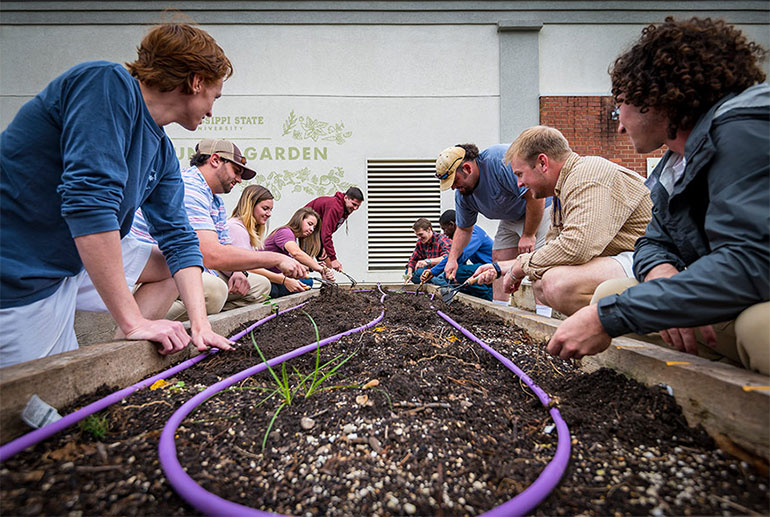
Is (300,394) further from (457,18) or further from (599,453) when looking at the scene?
(457,18)

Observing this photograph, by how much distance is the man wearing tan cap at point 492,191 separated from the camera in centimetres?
338

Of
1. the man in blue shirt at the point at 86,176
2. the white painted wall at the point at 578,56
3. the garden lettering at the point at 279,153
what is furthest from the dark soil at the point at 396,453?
the white painted wall at the point at 578,56

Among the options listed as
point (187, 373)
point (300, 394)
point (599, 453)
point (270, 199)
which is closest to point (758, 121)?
point (599, 453)

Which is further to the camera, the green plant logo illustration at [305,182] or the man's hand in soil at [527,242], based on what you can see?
the green plant logo illustration at [305,182]

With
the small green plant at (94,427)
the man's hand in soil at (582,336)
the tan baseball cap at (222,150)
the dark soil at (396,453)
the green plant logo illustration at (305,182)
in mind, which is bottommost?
the dark soil at (396,453)

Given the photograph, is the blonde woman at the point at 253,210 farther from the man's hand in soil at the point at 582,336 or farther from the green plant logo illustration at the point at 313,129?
the man's hand in soil at the point at 582,336

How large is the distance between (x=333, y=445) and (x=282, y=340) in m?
1.03

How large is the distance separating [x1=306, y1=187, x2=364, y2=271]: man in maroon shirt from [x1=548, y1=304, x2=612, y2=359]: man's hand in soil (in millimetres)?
4015

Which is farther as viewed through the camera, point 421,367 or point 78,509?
point 421,367

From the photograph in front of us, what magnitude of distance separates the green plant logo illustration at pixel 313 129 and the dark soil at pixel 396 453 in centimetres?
534

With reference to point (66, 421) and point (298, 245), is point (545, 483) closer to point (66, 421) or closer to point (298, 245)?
point (66, 421)

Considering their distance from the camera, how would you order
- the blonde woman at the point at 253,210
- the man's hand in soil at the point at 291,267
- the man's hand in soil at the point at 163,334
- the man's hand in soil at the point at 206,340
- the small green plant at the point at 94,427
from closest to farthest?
the small green plant at the point at 94,427 < the man's hand in soil at the point at 163,334 < the man's hand in soil at the point at 206,340 < the man's hand in soil at the point at 291,267 < the blonde woman at the point at 253,210

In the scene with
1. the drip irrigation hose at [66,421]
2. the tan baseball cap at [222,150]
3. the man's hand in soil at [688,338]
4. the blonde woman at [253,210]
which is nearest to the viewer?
the drip irrigation hose at [66,421]

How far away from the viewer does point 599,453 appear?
Result: 3.01ft
